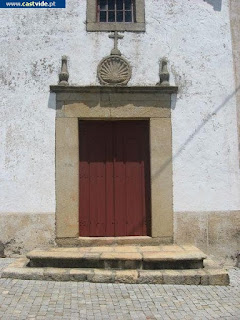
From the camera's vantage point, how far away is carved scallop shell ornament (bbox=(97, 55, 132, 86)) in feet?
19.3

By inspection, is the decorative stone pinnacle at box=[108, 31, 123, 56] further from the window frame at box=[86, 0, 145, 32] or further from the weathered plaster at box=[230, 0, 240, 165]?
the weathered plaster at box=[230, 0, 240, 165]

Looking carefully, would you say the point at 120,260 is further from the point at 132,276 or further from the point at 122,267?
the point at 132,276

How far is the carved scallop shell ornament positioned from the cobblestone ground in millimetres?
3143

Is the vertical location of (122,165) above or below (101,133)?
below

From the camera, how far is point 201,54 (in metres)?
6.02

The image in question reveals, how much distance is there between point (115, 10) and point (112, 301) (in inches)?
184

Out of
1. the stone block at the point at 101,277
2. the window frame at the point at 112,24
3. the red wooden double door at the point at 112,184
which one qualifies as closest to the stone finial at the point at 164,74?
the window frame at the point at 112,24

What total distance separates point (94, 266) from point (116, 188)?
1.48 m

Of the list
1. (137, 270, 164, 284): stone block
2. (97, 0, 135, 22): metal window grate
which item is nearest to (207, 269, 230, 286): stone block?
(137, 270, 164, 284): stone block

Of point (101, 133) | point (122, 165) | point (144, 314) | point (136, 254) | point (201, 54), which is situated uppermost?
point (201, 54)

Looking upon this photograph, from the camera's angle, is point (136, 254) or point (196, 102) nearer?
point (136, 254)

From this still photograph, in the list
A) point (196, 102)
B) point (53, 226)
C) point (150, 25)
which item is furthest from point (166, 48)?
point (53, 226)

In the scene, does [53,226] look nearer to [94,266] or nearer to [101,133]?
[94,266]

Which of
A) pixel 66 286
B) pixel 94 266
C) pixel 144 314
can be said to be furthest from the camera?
pixel 94 266
